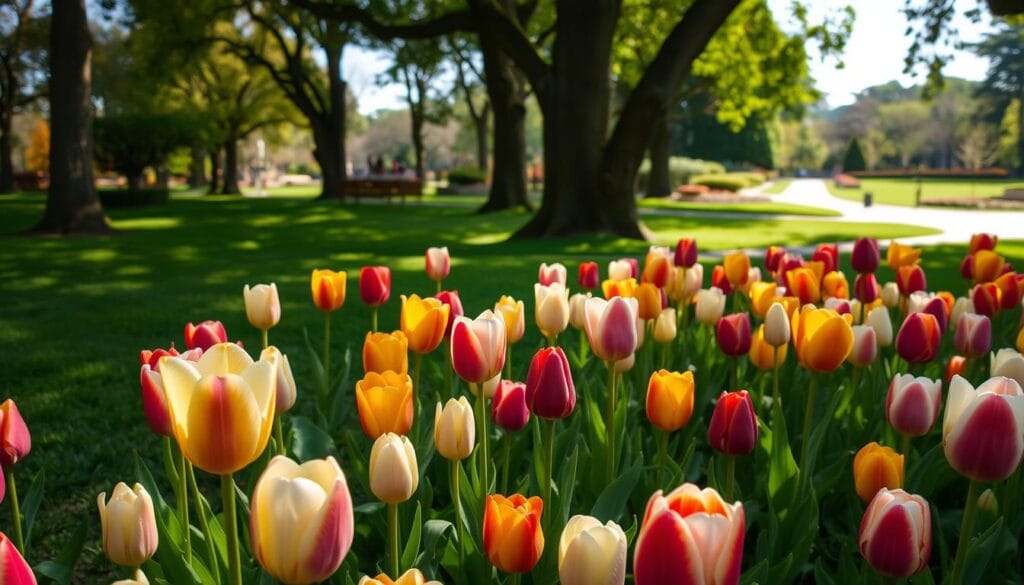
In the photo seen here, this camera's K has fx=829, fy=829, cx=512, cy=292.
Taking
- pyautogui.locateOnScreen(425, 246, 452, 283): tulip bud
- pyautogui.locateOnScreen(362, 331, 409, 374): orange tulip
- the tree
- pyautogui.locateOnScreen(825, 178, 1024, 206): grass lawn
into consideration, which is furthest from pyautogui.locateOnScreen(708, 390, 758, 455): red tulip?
the tree

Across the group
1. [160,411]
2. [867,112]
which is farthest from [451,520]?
[867,112]

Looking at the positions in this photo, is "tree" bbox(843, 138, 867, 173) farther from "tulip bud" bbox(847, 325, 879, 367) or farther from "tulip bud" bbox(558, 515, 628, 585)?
"tulip bud" bbox(558, 515, 628, 585)

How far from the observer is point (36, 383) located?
4266mm

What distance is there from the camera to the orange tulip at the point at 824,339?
6.77 feet

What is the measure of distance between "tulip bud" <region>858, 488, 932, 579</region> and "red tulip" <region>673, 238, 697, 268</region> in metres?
2.43

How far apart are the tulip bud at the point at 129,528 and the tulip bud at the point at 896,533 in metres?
1.20

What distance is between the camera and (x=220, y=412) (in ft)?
3.55

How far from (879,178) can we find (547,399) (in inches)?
2932

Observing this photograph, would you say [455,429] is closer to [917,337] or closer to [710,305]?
[917,337]

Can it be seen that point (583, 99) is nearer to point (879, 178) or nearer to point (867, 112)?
point (879, 178)

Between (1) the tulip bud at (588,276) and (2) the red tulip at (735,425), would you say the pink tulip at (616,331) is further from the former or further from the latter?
(1) the tulip bud at (588,276)

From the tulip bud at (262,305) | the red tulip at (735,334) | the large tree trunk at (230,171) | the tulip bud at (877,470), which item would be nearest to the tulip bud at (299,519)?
the tulip bud at (877,470)

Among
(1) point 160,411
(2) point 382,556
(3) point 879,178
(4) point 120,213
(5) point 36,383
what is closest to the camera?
(1) point 160,411

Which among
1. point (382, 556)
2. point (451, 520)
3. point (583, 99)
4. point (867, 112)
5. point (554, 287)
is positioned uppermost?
point (867, 112)
